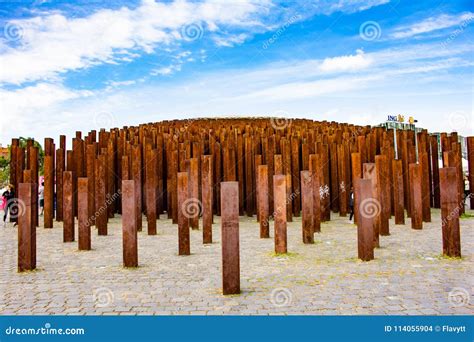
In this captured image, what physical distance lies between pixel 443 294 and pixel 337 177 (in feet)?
28.2

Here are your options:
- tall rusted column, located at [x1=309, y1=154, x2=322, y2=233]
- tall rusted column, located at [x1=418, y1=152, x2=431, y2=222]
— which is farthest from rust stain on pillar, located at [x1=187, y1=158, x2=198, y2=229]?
tall rusted column, located at [x1=418, y1=152, x2=431, y2=222]

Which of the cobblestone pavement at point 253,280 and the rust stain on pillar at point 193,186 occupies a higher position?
the rust stain on pillar at point 193,186

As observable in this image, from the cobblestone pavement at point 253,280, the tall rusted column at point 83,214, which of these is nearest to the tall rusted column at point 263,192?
the cobblestone pavement at point 253,280

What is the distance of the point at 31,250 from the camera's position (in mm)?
6352

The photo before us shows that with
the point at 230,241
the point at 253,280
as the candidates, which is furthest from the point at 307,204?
the point at 230,241

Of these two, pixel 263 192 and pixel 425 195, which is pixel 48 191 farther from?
pixel 425 195

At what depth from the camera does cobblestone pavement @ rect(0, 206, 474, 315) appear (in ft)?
14.5

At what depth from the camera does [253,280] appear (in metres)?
5.60

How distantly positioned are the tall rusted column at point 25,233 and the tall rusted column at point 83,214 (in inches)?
51.4

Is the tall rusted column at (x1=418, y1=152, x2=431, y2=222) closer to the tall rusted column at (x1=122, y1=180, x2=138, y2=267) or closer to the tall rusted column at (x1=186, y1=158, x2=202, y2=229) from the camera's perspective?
the tall rusted column at (x1=186, y1=158, x2=202, y2=229)

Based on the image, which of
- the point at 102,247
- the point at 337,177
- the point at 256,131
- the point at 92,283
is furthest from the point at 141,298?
the point at 256,131

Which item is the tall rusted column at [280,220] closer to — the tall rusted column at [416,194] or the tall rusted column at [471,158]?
the tall rusted column at [416,194]

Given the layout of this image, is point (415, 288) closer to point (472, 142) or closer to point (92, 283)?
point (92, 283)

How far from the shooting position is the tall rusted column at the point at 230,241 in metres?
4.96
